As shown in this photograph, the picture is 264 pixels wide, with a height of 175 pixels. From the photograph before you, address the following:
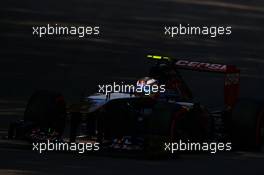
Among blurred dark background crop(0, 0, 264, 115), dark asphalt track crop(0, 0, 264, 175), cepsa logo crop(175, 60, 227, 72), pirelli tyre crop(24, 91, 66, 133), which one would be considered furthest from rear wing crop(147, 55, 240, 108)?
blurred dark background crop(0, 0, 264, 115)

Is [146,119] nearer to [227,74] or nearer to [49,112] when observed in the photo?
[49,112]

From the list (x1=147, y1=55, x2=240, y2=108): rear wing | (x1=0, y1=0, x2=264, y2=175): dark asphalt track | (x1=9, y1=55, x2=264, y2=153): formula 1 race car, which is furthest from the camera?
(x1=0, y1=0, x2=264, y2=175): dark asphalt track

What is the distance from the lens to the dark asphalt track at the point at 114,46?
57.2 ft

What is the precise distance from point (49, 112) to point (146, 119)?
123cm

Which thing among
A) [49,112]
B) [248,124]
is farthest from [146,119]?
[248,124]

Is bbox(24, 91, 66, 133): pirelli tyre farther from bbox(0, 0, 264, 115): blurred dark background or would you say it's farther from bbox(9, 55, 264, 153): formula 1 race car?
bbox(0, 0, 264, 115): blurred dark background

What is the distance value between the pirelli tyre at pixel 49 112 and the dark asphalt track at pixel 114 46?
5.53 feet

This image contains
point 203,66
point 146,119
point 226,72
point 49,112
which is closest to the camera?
point 146,119

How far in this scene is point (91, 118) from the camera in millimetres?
11102

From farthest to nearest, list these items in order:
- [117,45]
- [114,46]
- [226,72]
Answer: [117,45] < [114,46] < [226,72]

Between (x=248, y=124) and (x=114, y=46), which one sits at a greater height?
(x=114, y=46)

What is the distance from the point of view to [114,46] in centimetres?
2025

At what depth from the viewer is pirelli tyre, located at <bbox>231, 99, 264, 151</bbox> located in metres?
→ 11.6

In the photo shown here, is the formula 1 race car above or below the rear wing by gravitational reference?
below
